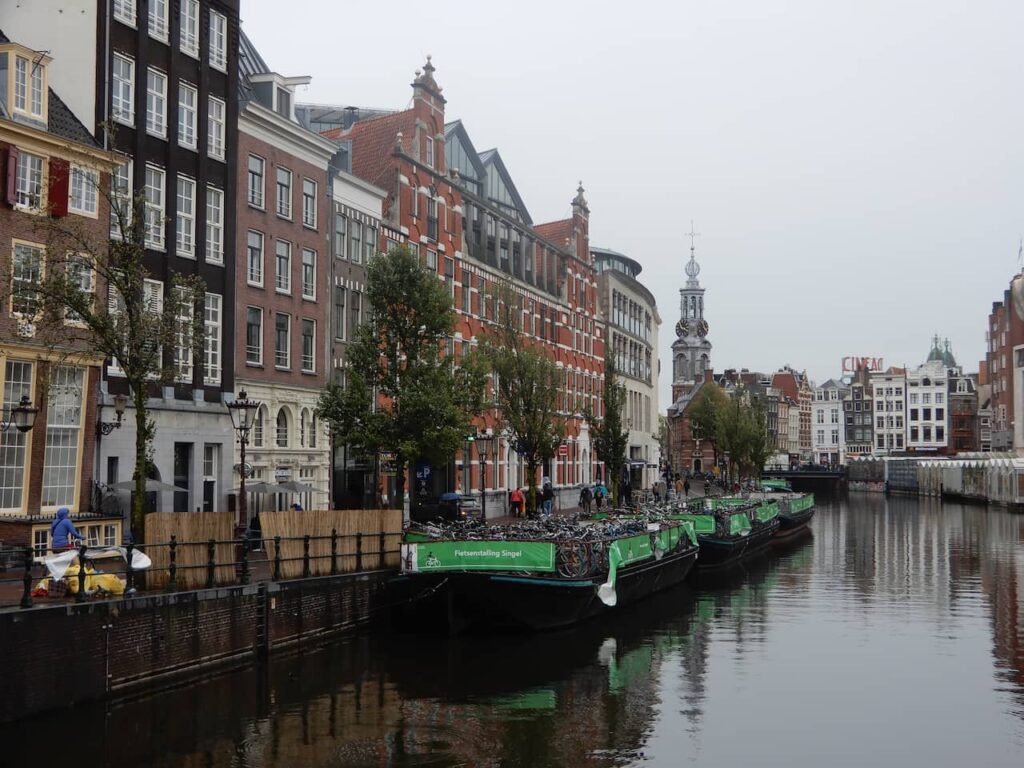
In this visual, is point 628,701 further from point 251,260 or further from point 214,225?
point 251,260

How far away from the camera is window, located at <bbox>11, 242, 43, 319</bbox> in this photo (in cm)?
2270

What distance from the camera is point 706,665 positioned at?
25453 mm

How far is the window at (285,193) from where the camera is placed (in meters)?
42.1

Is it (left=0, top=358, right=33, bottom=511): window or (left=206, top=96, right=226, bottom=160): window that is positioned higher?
(left=206, top=96, right=226, bottom=160): window

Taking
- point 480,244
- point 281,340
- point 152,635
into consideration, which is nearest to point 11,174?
point 152,635

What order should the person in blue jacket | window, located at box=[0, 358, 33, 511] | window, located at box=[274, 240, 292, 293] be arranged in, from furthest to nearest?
1. window, located at box=[274, 240, 292, 293]
2. window, located at box=[0, 358, 33, 511]
3. the person in blue jacket

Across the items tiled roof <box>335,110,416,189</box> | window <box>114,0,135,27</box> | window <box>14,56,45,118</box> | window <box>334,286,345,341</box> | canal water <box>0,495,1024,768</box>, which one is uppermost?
tiled roof <box>335,110,416,189</box>

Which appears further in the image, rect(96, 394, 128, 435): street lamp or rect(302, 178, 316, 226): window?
rect(302, 178, 316, 226): window

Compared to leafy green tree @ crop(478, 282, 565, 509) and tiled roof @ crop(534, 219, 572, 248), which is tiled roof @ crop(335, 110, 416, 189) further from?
tiled roof @ crop(534, 219, 572, 248)

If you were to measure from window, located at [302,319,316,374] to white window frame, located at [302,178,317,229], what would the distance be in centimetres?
376

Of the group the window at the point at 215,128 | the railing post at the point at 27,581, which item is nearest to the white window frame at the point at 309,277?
the window at the point at 215,128

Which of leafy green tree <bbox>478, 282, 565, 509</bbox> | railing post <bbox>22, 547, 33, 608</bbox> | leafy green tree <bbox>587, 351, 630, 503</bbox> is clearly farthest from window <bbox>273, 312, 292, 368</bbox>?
railing post <bbox>22, 547, 33, 608</bbox>

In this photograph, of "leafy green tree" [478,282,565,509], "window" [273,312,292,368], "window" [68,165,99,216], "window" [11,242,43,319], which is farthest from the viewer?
"leafy green tree" [478,282,565,509]

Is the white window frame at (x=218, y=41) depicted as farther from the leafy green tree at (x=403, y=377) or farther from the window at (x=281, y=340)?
the window at (x=281, y=340)
